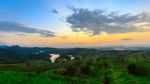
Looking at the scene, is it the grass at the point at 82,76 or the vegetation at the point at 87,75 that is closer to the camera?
the grass at the point at 82,76

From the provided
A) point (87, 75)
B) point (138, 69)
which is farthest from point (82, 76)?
point (138, 69)

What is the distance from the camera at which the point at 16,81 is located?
2352 cm

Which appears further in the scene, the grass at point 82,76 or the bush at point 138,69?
the bush at point 138,69

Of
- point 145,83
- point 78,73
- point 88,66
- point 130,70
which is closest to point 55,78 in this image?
point 78,73

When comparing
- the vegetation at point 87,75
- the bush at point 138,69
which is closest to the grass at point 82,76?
the vegetation at point 87,75

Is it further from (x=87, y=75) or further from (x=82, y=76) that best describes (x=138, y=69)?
(x=82, y=76)

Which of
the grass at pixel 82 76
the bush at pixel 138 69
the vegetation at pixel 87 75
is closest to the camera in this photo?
the grass at pixel 82 76

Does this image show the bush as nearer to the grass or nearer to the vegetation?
the vegetation

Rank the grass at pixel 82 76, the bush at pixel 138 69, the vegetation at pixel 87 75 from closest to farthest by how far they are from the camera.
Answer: the grass at pixel 82 76, the vegetation at pixel 87 75, the bush at pixel 138 69

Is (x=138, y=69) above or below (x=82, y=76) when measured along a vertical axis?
above

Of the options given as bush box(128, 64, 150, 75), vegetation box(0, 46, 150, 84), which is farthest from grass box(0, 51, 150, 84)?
bush box(128, 64, 150, 75)

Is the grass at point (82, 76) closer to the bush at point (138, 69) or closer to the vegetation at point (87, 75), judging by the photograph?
the vegetation at point (87, 75)

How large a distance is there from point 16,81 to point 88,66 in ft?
35.8

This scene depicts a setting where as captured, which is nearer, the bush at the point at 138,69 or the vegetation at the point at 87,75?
the vegetation at the point at 87,75
